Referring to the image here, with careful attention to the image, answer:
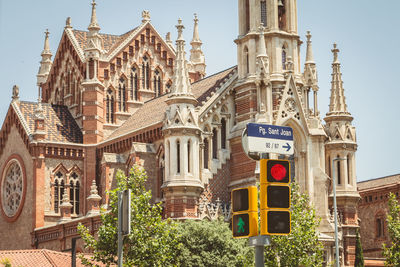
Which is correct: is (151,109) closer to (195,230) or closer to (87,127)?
(87,127)

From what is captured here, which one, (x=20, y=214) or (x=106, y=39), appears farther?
(x=106, y=39)

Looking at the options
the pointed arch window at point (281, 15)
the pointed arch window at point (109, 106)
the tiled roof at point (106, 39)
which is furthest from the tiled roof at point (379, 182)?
the tiled roof at point (106, 39)

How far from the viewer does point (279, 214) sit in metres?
13.9

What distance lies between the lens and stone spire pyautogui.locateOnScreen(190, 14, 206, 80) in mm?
73450

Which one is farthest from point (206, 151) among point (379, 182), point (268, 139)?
point (268, 139)

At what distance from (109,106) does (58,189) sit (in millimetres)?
8650

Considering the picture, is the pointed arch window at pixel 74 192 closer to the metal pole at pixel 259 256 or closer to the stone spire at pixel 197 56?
the stone spire at pixel 197 56

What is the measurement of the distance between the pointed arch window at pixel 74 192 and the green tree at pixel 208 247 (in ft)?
57.6

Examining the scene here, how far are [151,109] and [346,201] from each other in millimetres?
17321

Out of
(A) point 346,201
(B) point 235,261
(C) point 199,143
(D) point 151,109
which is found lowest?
(B) point 235,261

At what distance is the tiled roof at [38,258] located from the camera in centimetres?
4816

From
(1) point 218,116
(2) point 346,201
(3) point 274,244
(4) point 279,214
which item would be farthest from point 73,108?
(4) point 279,214

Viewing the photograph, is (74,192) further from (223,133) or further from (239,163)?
(239,163)

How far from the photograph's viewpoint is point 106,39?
235ft
